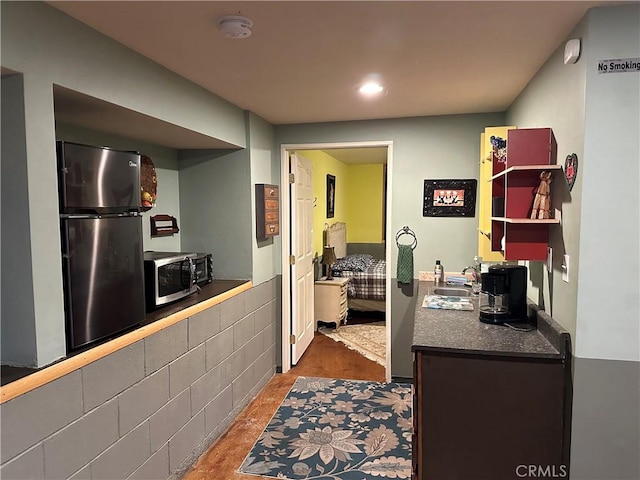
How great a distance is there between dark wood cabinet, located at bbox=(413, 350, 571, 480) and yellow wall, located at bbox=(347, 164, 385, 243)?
5.41 metres

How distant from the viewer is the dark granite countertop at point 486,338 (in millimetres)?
1935

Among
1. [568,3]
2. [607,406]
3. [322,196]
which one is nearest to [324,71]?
[568,3]

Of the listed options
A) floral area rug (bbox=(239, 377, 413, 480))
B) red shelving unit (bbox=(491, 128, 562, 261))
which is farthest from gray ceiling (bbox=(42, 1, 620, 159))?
floral area rug (bbox=(239, 377, 413, 480))

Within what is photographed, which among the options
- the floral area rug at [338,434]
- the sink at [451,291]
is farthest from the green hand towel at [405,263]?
the floral area rug at [338,434]

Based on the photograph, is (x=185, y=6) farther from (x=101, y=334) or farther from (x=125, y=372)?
(x=125, y=372)

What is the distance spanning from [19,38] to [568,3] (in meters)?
1.98

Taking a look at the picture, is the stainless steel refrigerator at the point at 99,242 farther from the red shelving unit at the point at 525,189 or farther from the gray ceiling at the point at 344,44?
the red shelving unit at the point at 525,189

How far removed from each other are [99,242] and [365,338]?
363 cm

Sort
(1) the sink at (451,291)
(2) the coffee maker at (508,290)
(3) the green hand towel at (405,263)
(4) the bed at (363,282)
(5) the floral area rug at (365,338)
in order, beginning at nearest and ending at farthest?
1. (2) the coffee maker at (508,290)
2. (1) the sink at (451,291)
3. (3) the green hand towel at (405,263)
4. (5) the floral area rug at (365,338)
5. (4) the bed at (363,282)

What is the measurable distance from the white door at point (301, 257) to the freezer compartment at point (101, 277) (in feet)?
6.89

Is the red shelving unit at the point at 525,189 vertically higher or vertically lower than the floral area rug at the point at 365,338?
higher

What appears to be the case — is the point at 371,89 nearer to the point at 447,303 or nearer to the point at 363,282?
the point at 447,303

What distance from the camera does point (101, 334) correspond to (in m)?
1.87

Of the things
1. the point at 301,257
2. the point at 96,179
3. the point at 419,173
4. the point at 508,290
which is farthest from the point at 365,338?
the point at 96,179
